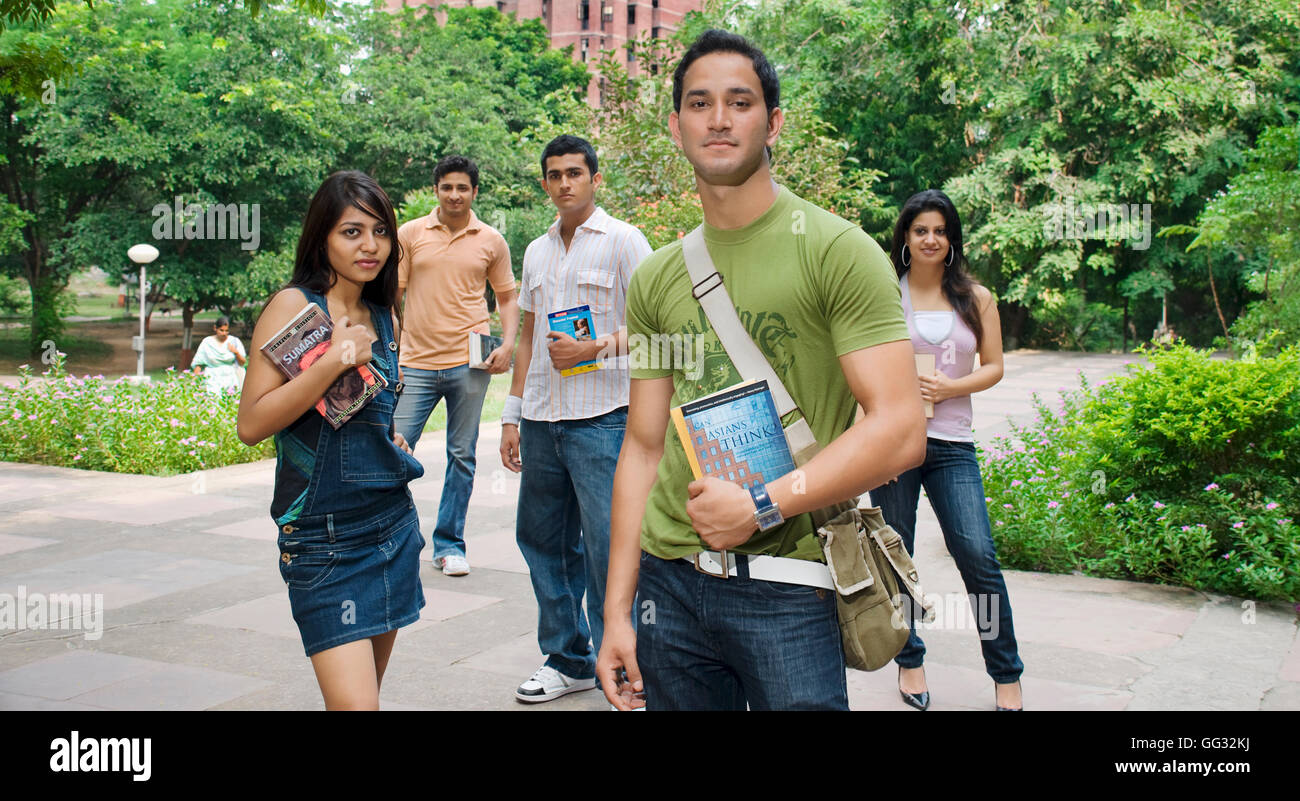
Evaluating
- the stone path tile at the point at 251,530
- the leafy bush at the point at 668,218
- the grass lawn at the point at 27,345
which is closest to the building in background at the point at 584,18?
the grass lawn at the point at 27,345

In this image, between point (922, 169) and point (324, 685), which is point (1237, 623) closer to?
point (324, 685)

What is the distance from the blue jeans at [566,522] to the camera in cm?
414

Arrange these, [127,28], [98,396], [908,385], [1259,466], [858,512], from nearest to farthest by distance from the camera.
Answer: [908,385], [858,512], [1259,466], [98,396], [127,28]

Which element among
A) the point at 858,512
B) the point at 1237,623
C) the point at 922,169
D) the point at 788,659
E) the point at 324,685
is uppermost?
the point at 922,169

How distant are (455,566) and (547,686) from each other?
6.67 ft

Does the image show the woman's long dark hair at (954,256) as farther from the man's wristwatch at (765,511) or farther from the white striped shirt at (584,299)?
the man's wristwatch at (765,511)

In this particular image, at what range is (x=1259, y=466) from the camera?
590cm

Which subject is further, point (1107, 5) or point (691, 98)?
point (1107, 5)

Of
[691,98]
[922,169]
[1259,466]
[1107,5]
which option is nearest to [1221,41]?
[1107,5]

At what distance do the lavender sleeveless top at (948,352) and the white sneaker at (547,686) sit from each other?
66.7 inches

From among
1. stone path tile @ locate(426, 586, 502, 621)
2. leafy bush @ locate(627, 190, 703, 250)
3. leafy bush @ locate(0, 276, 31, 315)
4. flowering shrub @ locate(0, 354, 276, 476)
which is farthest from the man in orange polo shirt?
leafy bush @ locate(0, 276, 31, 315)

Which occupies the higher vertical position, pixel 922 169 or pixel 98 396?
pixel 922 169

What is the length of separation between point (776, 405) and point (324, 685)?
56.3 inches
